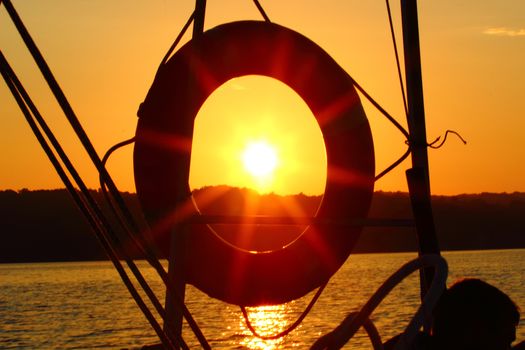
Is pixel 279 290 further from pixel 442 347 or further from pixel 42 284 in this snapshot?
pixel 42 284

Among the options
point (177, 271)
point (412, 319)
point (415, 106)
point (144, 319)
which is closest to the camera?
point (412, 319)

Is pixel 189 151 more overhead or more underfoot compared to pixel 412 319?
more overhead

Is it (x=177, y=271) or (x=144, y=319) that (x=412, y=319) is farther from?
(x=144, y=319)

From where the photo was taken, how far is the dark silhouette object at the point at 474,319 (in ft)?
7.47

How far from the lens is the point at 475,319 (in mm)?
2277

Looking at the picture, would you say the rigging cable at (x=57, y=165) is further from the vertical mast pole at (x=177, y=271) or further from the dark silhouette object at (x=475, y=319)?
the dark silhouette object at (x=475, y=319)

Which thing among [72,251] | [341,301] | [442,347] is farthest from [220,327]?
[72,251]

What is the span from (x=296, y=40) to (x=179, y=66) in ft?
2.22

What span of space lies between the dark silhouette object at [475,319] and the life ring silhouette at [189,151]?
1.75 meters

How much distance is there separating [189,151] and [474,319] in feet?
6.44

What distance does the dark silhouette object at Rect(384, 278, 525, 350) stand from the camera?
7.47 ft

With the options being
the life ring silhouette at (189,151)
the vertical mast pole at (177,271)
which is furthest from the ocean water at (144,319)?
the vertical mast pole at (177,271)

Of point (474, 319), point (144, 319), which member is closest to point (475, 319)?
point (474, 319)

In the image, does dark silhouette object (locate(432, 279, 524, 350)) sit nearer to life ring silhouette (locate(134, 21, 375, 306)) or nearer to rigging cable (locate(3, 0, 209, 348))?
rigging cable (locate(3, 0, 209, 348))
